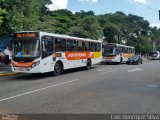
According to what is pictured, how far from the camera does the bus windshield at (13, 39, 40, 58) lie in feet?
59.6

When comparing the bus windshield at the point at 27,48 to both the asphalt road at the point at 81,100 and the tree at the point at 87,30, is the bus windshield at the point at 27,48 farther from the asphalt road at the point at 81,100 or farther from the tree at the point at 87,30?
the tree at the point at 87,30

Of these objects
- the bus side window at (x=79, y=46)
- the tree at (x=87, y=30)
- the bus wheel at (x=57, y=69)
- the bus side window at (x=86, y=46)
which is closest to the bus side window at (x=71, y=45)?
the bus side window at (x=79, y=46)

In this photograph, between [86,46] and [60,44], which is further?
[86,46]

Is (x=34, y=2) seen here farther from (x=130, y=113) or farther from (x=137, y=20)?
(x=137, y=20)

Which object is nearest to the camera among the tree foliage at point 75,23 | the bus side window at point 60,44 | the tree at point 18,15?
the bus side window at point 60,44

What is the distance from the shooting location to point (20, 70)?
18.3m

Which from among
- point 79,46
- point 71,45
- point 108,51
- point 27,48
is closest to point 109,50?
point 108,51

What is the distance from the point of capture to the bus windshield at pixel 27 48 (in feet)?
59.6

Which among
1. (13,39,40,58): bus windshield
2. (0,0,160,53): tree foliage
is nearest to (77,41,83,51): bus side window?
(0,0,160,53): tree foliage

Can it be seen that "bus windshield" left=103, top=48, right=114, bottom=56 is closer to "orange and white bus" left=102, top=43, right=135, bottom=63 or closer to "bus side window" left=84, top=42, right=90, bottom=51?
"orange and white bus" left=102, top=43, right=135, bottom=63

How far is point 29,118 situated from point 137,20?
84.9 m

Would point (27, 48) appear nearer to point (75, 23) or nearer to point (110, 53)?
point (110, 53)

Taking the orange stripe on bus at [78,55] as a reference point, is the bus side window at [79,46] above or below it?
above

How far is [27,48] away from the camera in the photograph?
60.2ft
